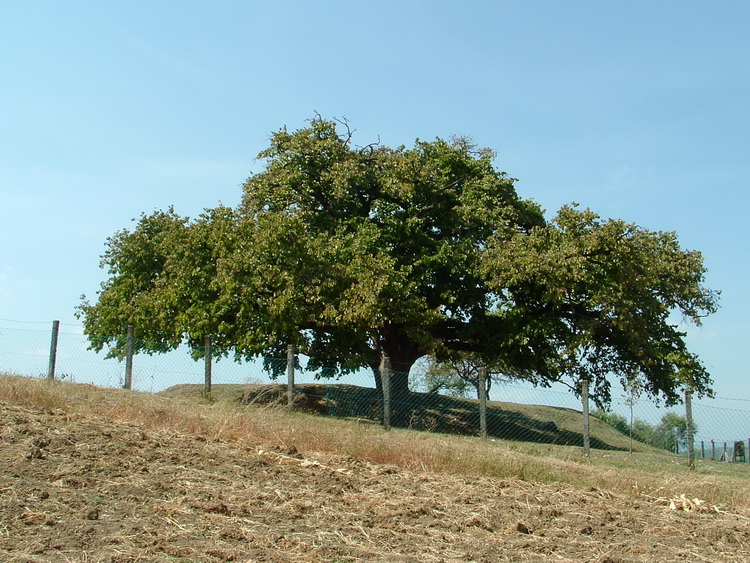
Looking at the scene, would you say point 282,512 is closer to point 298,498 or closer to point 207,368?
point 298,498

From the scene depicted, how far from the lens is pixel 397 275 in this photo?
2016 cm

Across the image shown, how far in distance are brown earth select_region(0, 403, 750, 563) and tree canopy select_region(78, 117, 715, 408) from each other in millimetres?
10314

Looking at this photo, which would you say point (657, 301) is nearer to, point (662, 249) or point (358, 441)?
point (662, 249)

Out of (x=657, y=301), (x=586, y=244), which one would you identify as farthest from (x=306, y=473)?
(x=657, y=301)

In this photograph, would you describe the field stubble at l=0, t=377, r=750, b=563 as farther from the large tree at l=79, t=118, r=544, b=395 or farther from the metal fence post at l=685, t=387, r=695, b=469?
the large tree at l=79, t=118, r=544, b=395

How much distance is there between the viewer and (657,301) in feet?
68.4

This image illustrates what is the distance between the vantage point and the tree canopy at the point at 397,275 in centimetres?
1966

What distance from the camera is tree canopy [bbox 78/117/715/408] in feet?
64.5

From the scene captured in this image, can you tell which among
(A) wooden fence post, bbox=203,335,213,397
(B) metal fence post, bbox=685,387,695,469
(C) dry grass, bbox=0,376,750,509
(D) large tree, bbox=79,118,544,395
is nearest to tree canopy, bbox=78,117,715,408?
(D) large tree, bbox=79,118,544,395

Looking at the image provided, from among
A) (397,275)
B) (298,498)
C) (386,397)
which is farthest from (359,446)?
(397,275)

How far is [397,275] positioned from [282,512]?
13.8 meters

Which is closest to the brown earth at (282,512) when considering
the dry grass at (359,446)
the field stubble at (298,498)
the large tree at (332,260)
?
the field stubble at (298,498)

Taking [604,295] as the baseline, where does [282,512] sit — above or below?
below

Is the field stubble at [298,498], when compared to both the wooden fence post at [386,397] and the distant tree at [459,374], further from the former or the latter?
the distant tree at [459,374]
